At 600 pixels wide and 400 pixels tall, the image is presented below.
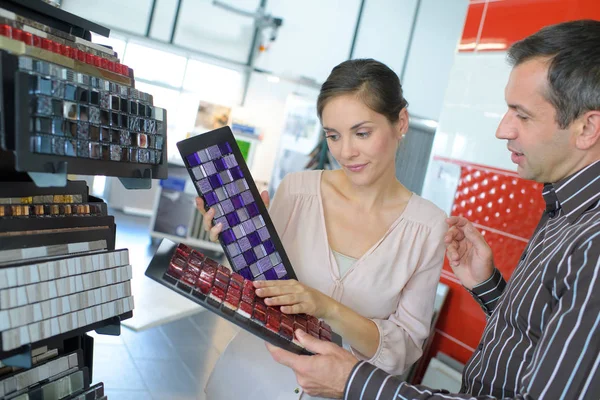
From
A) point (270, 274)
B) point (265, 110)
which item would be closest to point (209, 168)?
point (270, 274)

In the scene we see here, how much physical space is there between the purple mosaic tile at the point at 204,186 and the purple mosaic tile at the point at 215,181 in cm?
1

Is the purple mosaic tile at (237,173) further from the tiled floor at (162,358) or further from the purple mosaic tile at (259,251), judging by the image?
the tiled floor at (162,358)

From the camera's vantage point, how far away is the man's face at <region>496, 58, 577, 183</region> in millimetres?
1198

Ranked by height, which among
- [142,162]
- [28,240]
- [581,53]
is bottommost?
[28,240]

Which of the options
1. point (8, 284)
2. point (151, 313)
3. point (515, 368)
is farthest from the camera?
point (151, 313)

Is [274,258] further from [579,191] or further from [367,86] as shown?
[579,191]

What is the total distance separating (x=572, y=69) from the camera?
46.1 inches

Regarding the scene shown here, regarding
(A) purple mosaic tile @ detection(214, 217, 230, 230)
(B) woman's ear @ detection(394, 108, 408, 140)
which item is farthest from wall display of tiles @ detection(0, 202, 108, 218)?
(B) woman's ear @ detection(394, 108, 408, 140)

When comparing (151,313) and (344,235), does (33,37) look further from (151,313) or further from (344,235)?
(151,313)

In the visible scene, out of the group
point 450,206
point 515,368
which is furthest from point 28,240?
point 450,206

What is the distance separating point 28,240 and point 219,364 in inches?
34.5

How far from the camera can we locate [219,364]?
5.51ft

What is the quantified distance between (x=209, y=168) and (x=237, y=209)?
15cm

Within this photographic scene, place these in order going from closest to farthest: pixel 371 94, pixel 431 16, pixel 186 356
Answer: pixel 371 94, pixel 186 356, pixel 431 16
